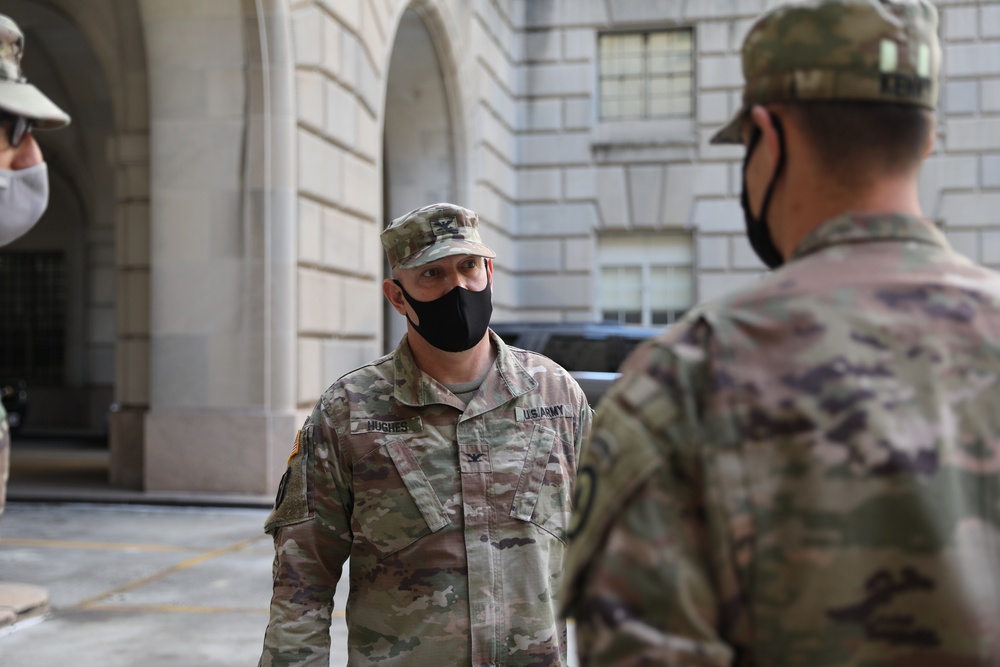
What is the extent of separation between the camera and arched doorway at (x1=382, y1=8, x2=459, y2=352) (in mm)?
15719

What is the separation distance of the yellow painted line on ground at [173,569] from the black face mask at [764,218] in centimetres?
545

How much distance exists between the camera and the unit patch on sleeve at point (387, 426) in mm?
2822

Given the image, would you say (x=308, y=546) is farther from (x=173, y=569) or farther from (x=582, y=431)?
(x=173, y=569)

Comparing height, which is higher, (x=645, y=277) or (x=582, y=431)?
(x=645, y=277)

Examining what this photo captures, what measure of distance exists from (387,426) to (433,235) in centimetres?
60

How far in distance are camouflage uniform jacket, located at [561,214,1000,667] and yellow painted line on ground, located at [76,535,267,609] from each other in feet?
18.0

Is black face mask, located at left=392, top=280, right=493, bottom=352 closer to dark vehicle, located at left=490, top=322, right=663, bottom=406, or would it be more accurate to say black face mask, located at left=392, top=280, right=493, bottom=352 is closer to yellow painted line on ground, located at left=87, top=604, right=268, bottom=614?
yellow painted line on ground, located at left=87, top=604, right=268, bottom=614

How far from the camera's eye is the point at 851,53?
1414 millimetres

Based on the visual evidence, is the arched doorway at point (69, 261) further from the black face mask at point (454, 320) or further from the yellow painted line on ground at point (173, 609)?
the black face mask at point (454, 320)

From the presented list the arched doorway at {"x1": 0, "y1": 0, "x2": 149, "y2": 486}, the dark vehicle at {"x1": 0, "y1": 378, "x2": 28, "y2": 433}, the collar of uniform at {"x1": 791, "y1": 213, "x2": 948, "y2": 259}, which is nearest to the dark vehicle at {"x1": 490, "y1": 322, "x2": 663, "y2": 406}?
the arched doorway at {"x1": 0, "y1": 0, "x2": 149, "y2": 486}

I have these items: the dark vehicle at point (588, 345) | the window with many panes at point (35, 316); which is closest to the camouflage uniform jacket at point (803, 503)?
the dark vehicle at point (588, 345)

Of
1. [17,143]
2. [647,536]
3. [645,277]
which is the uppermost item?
[645,277]

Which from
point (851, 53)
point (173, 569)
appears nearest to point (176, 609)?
point (173, 569)

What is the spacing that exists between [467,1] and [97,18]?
257 inches
